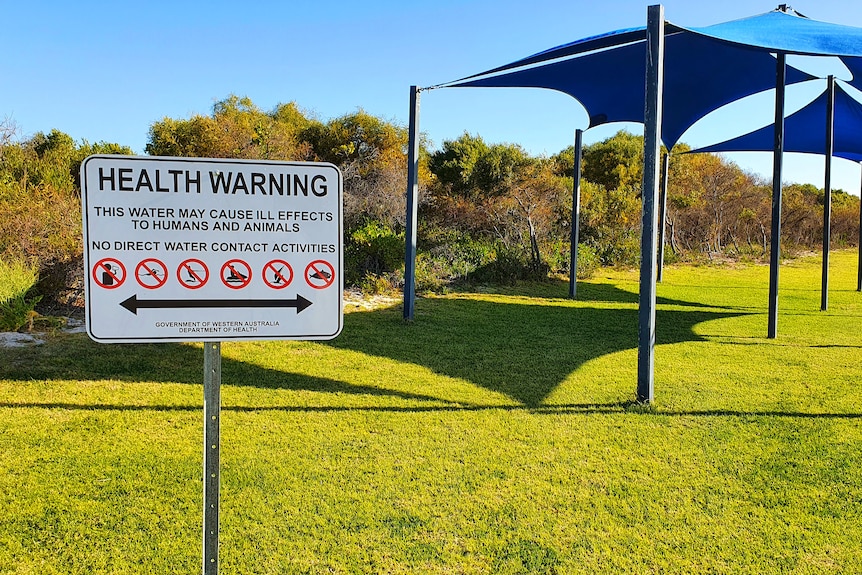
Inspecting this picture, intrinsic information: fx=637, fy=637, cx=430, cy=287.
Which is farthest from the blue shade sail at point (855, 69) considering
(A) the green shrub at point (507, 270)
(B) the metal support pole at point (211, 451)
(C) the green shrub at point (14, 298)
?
(C) the green shrub at point (14, 298)

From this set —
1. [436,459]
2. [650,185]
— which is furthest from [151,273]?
[650,185]

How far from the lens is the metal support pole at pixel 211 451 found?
159 cm

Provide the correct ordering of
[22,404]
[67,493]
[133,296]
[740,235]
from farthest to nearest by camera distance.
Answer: [740,235] → [22,404] → [67,493] → [133,296]

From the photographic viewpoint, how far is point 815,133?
11789mm

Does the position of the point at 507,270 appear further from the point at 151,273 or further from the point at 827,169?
the point at 151,273

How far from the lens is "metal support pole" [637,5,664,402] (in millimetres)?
3988

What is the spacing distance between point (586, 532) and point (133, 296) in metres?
1.84

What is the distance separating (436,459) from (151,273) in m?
1.97

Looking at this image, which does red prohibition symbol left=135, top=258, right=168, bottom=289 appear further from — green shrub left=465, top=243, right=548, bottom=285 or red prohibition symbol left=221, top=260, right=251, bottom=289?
green shrub left=465, top=243, right=548, bottom=285

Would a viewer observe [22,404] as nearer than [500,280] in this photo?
Yes

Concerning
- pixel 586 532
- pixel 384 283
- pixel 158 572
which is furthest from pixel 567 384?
pixel 384 283

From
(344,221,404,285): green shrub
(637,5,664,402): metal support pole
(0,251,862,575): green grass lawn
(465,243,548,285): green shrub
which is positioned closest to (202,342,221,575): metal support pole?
(0,251,862,575): green grass lawn

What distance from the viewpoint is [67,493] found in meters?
2.68

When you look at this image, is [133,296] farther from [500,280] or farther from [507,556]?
[500,280]
